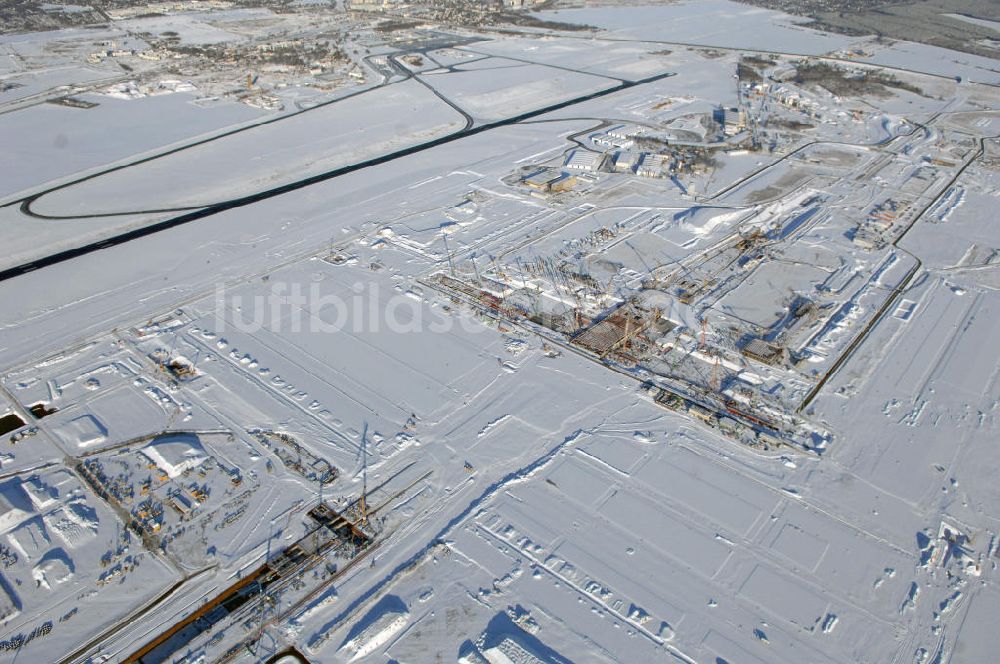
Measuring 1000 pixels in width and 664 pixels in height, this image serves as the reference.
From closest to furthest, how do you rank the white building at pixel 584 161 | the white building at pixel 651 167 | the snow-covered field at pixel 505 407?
the snow-covered field at pixel 505 407 → the white building at pixel 651 167 → the white building at pixel 584 161

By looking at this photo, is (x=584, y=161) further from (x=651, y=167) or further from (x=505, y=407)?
(x=505, y=407)

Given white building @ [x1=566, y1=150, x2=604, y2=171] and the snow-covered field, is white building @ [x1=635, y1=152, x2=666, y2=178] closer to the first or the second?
the snow-covered field

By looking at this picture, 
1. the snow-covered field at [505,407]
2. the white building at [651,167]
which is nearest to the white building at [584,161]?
the snow-covered field at [505,407]

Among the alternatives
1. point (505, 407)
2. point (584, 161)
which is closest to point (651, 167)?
point (584, 161)

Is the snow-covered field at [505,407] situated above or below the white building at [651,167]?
below

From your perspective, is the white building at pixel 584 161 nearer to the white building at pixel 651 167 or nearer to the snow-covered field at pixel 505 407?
the snow-covered field at pixel 505 407

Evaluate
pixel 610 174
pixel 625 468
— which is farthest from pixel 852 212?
pixel 625 468

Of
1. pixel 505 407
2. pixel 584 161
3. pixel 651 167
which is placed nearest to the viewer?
pixel 505 407

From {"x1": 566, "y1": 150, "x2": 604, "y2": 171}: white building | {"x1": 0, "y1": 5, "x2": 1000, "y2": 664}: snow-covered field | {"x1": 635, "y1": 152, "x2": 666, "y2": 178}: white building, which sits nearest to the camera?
{"x1": 0, "y1": 5, "x2": 1000, "y2": 664}: snow-covered field

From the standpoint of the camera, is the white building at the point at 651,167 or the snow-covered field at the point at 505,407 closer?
the snow-covered field at the point at 505,407

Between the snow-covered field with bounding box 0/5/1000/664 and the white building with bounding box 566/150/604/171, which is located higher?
the white building with bounding box 566/150/604/171

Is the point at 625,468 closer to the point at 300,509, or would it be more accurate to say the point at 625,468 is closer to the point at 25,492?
the point at 300,509

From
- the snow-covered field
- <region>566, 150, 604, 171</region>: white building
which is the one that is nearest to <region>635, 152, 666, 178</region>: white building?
the snow-covered field
